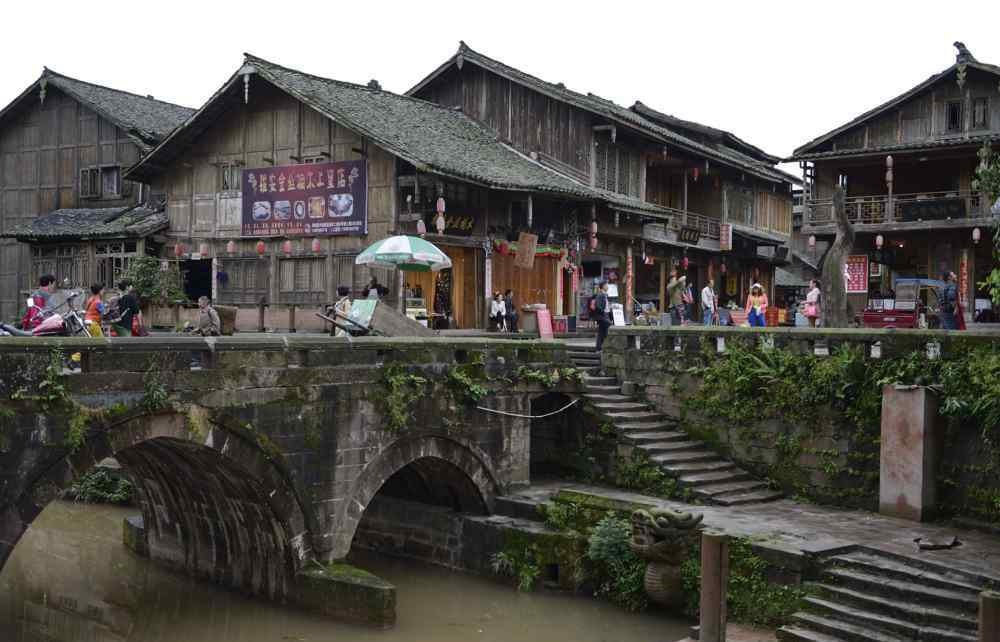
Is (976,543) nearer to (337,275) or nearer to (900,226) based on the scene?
(337,275)

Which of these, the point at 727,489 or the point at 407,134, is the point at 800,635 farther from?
the point at 407,134

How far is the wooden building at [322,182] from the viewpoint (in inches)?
901

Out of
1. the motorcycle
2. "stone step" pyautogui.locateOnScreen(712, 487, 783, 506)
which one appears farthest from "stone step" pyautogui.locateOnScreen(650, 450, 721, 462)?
the motorcycle

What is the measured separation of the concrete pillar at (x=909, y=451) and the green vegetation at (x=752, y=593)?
10.7ft

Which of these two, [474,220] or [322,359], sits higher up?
[474,220]

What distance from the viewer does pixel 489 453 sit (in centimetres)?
1736

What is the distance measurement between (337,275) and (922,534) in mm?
14385

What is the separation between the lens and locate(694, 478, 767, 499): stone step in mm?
16562

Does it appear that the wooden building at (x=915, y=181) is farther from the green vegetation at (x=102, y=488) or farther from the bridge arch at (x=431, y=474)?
the green vegetation at (x=102, y=488)

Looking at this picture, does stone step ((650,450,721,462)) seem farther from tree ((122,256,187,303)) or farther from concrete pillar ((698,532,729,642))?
tree ((122,256,187,303))

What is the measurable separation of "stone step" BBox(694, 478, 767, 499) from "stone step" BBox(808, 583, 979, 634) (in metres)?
3.73

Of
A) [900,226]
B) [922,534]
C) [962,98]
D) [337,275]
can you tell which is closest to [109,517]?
[337,275]

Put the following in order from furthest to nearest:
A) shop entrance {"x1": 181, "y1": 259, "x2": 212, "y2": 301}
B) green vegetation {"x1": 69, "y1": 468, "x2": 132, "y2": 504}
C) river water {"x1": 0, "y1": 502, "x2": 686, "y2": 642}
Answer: shop entrance {"x1": 181, "y1": 259, "x2": 212, "y2": 301} → green vegetation {"x1": 69, "y1": 468, "x2": 132, "y2": 504} → river water {"x1": 0, "y1": 502, "x2": 686, "y2": 642}

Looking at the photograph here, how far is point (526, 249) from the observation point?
24.5 meters
